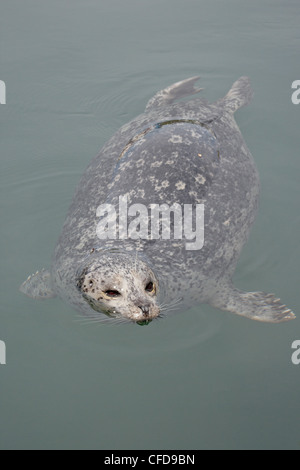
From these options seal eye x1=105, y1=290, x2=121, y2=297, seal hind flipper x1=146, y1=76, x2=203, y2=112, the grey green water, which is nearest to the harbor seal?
seal eye x1=105, y1=290, x2=121, y2=297

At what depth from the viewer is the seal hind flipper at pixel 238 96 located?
7.23m


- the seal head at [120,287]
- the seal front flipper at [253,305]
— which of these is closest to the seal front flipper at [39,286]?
the seal head at [120,287]

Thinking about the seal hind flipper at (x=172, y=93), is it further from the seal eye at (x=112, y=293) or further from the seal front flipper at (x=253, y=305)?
the seal eye at (x=112, y=293)

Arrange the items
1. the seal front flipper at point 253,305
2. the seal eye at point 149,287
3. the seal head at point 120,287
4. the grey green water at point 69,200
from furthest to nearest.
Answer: the seal front flipper at point 253,305 < the grey green water at point 69,200 < the seal eye at point 149,287 < the seal head at point 120,287

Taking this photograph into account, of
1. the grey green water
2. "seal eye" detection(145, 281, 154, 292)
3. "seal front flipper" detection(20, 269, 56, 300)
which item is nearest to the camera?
"seal eye" detection(145, 281, 154, 292)

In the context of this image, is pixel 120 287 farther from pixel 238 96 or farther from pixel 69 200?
pixel 238 96

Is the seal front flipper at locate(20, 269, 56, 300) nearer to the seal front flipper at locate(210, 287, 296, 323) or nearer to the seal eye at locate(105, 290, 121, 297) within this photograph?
Answer: the seal eye at locate(105, 290, 121, 297)

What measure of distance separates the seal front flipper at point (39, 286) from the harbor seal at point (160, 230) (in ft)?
0.04

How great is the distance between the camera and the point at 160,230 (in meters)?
4.87

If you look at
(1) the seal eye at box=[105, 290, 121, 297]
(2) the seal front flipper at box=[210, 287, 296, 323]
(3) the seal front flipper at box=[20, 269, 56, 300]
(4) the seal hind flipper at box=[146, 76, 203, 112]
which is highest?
(4) the seal hind flipper at box=[146, 76, 203, 112]

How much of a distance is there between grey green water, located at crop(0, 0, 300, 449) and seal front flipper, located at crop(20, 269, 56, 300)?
200 millimetres

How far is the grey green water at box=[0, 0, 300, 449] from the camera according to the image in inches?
179

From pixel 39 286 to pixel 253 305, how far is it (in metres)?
2.14

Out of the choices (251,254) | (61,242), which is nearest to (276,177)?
(251,254)
